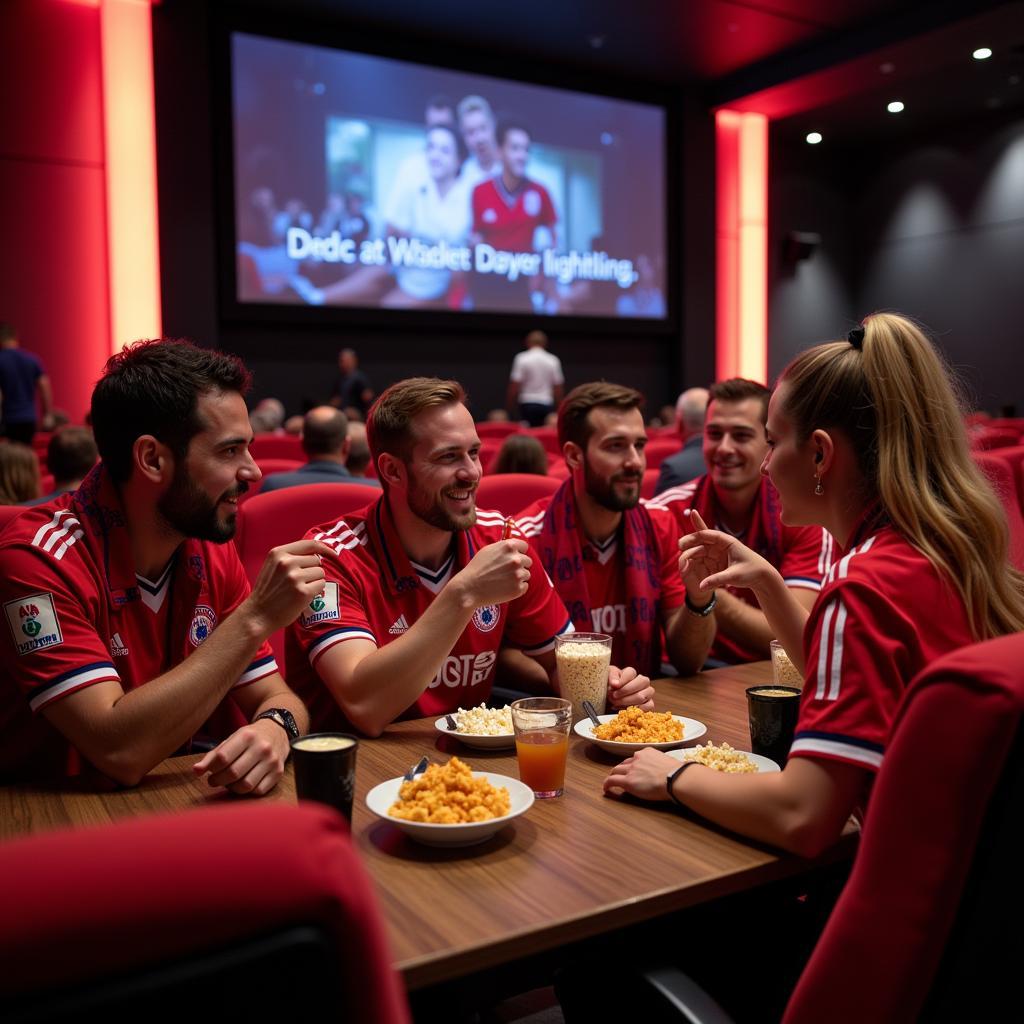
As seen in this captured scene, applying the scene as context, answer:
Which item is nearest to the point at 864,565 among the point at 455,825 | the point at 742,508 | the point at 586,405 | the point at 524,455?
the point at 455,825

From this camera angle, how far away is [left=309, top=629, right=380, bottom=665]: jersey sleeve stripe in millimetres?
1847

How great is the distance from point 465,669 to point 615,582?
0.73 meters

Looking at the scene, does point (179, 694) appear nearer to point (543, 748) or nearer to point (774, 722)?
point (543, 748)

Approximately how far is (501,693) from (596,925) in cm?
116

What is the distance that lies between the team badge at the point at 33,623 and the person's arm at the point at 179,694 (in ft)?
0.31

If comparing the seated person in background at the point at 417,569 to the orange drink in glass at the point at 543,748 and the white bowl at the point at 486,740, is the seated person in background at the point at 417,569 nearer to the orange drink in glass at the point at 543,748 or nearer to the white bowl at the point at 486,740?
the white bowl at the point at 486,740

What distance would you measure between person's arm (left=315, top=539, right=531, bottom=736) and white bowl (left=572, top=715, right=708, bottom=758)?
0.90 feet

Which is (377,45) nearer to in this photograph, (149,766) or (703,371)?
(703,371)

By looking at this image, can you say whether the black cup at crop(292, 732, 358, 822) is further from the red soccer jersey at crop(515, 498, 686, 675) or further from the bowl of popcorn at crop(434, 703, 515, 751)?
the red soccer jersey at crop(515, 498, 686, 675)

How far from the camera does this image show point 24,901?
44 cm

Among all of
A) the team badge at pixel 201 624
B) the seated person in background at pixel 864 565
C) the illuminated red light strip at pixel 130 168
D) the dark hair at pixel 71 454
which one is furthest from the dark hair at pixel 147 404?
the illuminated red light strip at pixel 130 168

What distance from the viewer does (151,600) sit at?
1.76m

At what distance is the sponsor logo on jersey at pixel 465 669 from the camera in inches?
81.3

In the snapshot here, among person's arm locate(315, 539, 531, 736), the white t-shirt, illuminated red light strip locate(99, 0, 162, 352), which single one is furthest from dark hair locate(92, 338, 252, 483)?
the white t-shirt
